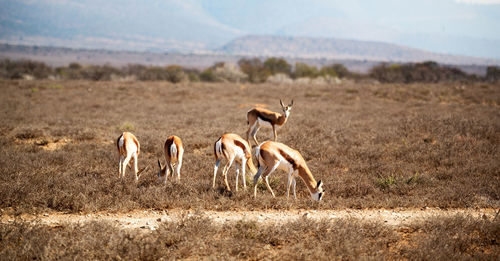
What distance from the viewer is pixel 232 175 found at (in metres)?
9.45

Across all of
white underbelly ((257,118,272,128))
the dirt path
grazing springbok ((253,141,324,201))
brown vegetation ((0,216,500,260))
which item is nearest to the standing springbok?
the dirt path

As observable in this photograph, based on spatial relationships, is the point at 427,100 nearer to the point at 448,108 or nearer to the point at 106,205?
the point at 448,108

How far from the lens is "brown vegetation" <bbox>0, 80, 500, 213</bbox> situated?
744 centimetres

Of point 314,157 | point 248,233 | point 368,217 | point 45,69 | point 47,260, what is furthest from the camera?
point 45,69

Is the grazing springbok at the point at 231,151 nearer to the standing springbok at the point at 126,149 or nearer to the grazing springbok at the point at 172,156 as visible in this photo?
the grazing springbok at the point at 172,156

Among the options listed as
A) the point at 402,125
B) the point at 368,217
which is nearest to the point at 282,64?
the point at 402,125

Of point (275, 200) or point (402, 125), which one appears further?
point (402, 125)

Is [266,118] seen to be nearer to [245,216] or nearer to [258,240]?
[245,216]

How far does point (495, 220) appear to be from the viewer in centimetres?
645

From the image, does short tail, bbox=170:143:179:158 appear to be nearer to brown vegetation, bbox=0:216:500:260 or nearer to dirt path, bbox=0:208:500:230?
dirt path, bbox=0:208:500:230

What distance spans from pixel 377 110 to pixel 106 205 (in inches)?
753

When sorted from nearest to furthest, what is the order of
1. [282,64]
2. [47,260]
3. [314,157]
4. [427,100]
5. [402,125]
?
1. [47,260]
2. [314,157]
3. [402,125]
4. [427,100]
5. [282,64]

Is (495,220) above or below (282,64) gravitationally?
below

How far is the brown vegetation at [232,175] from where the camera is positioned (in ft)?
24.4
